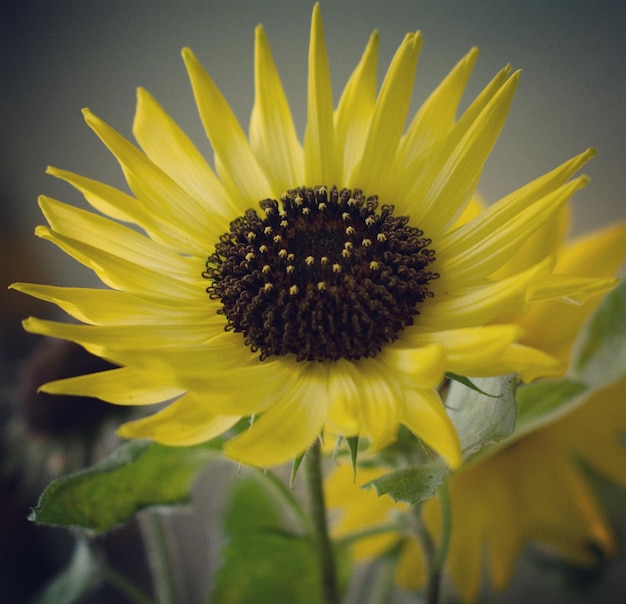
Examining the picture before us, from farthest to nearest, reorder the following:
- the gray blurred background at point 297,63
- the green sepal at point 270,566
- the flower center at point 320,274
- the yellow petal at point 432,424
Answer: the gray blurred background at point 297,63, the green sepal at point 270,566, the flower center at point 320,274, the yellow petal at point 432,424

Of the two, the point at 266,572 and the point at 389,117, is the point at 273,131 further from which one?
the point at 266,572

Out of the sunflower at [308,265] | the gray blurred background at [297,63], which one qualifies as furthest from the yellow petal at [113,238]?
the gray blurred background at [297,63]

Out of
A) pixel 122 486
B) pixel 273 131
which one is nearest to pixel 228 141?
pixel 273 131

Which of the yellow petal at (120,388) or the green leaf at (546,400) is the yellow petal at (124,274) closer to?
the yellow petal at (120,388)

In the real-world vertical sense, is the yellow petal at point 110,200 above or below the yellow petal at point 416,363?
above

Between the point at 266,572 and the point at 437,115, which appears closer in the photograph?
the point at 437,115

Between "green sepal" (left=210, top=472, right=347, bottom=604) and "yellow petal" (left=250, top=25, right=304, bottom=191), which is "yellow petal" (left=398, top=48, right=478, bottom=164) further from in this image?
"green sepal" (left=210, top=472, right=347, bottom=604)

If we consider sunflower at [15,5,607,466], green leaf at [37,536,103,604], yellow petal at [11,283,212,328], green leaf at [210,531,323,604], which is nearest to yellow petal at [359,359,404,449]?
sunflower at [15,5,607,466]
